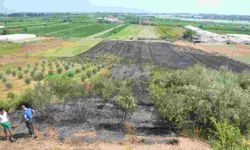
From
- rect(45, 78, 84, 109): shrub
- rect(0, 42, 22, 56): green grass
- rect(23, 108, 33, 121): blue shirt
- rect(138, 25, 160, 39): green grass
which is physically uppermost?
rect(23, 108, 33, 121): blue shirt

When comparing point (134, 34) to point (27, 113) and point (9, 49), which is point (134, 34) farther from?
point (27, 113)

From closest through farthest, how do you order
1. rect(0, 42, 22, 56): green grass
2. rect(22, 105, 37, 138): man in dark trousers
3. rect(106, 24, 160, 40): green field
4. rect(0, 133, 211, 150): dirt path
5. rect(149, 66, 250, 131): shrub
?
rect(0, 133, 211, 150): dirt path, rect(22, 105, 37, 138): man in dark trousers, rect(149, 66, 250, 131): shrub, rect(0, 42, 22, 56): green grass, rect(106, 24, 160, 40): green field

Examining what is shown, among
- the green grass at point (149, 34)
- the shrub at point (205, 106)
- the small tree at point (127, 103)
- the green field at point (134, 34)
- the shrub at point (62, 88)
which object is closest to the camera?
the shrub at point (205, 106)

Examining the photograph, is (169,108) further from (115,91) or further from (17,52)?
(17,52)

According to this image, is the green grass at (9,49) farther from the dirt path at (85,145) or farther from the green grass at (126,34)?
the dirt path at (85,145)

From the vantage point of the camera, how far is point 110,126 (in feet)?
84.3

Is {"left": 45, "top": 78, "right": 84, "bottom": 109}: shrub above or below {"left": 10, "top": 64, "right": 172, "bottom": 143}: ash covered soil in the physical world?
above

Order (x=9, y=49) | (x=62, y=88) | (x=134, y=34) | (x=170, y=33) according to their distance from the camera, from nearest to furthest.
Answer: (x=62, y=88) → (x=9, y=49) → (x=134, y=34) → (x=170, y=33)

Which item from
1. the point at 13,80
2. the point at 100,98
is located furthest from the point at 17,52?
the point at 100,98

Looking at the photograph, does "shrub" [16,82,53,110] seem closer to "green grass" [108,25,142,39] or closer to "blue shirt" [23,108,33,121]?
"blue shirt" [23,108,33,121]

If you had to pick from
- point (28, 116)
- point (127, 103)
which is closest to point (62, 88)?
point (127, 103)

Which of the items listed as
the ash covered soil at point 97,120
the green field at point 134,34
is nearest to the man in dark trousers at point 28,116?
the ash covered soil at point 97,120

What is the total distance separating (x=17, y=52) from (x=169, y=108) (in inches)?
2411

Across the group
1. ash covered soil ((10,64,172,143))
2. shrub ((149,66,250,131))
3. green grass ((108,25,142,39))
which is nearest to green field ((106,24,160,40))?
green grass ((108,25,142,39))
